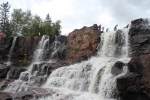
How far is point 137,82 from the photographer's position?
11750 mm

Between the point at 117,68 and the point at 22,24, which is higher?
the point at 22,24

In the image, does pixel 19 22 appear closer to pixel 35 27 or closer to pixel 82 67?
pixel 35 27

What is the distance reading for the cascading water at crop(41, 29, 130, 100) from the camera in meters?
13.6

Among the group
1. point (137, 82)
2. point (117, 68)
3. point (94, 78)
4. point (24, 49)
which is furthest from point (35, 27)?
point (137, 82)

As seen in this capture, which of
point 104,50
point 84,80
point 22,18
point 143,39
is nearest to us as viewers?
point 84,80

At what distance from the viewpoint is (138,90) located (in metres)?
11.7

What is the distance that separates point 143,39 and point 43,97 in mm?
12643

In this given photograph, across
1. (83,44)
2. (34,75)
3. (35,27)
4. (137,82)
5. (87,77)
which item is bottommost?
(34,75)

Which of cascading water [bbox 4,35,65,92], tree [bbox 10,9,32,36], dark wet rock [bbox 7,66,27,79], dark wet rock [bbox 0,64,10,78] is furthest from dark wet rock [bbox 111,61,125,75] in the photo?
tree [bbox 10,9,32,36]

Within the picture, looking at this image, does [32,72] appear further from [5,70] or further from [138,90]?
[138,90]

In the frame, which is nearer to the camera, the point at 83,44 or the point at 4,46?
the point at 83,44

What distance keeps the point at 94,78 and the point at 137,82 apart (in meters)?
4.31

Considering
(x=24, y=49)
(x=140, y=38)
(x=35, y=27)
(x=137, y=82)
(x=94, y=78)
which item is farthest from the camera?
(x=35, y=27)

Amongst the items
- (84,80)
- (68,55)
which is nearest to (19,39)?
(68,55)
